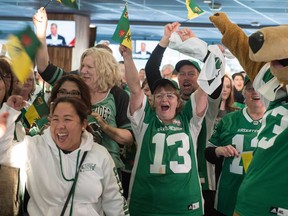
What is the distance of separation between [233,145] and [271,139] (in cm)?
116

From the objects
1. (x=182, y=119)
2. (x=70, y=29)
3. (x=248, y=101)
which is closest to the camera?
(x=182, y=119)

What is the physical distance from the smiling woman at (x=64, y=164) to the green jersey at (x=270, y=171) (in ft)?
2.46

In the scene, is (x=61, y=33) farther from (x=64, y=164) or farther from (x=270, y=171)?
(x=270, y=171)

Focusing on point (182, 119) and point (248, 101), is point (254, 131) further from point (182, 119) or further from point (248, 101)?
point (182, 119)

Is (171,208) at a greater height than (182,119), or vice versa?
(182,119)

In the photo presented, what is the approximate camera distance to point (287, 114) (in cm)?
274

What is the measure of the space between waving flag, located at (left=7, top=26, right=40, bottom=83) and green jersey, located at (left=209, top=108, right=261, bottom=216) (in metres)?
2.22

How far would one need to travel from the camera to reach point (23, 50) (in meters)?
1.84

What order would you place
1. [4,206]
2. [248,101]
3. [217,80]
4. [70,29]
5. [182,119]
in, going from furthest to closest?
[70,29] < [248,101] < [182,119] < [217,80] < [4,206]

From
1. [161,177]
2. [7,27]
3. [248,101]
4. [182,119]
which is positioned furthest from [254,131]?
[7,27]

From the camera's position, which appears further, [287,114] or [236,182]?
[236,182]

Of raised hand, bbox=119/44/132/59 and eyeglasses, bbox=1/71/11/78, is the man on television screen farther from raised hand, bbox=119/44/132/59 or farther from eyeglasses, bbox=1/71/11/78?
eyeglasses, bbox=1/71/11/78

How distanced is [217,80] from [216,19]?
46 centimetres

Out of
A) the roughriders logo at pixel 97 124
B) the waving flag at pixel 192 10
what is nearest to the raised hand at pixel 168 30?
the waving flag at pixel 192 10
